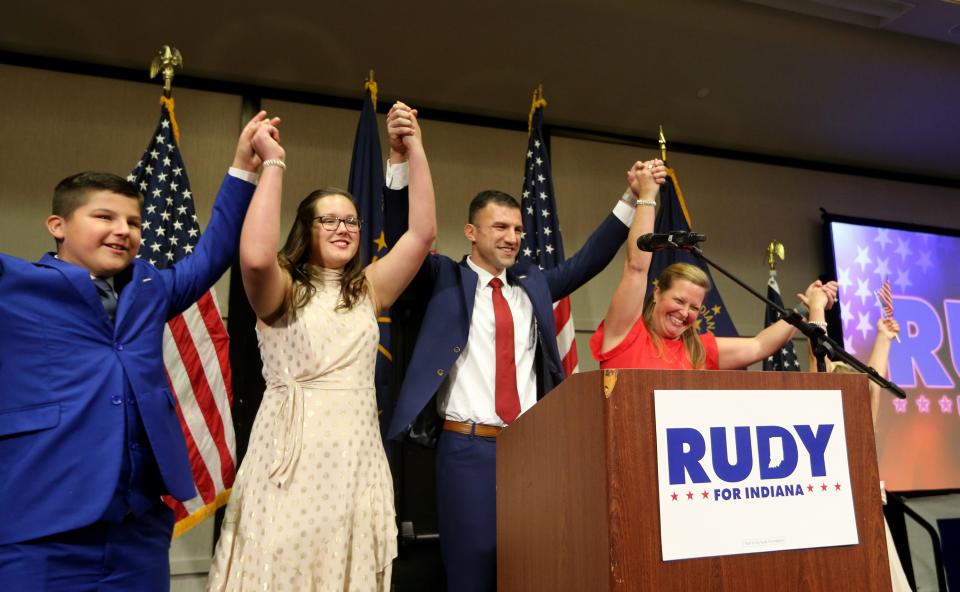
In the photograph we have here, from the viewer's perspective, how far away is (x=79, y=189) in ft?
5.92

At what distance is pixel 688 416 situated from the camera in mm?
1340

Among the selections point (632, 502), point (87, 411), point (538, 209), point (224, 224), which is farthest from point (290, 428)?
point (538, 209)

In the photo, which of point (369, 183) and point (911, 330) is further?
point (911, 330)

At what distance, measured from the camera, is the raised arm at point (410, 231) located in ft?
7.10

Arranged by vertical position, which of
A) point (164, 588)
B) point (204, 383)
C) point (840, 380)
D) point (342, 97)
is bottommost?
point (164, 588)

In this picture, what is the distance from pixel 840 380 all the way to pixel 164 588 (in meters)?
1.50

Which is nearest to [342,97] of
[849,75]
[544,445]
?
[849,75]

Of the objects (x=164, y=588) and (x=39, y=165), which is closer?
(x=164, y=588)

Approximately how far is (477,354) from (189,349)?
1322 millimetres

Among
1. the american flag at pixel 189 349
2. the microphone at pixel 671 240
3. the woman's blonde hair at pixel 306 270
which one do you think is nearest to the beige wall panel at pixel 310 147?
the american flag at pixel 189 349

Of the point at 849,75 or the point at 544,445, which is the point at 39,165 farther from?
the point at 849,75

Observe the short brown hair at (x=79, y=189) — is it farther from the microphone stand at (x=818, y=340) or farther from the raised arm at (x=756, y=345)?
the raised arm at (x=756, y=345)

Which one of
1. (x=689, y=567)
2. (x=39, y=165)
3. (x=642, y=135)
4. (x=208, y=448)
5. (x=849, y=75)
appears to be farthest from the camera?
(x=642, y=135)

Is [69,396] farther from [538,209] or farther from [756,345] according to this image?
[538,209]
